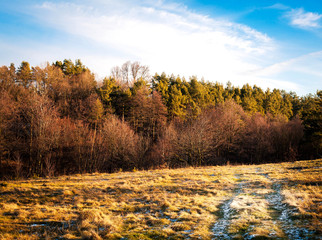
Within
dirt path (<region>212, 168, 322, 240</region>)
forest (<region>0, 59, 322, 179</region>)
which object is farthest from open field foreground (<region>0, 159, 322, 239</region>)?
forest (<region>0, 59, 322, 179</region>)

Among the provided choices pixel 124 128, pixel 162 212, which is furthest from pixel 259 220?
pixel 124 128

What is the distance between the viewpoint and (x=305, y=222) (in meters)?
6.51

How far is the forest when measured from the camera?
29.9 meters

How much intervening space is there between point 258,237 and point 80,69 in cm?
5730

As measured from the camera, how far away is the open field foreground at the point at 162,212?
255 inches

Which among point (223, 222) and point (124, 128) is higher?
point (124, 128)

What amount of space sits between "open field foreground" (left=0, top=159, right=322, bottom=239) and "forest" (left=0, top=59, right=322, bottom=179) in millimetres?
16185

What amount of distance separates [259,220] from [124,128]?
2833cm

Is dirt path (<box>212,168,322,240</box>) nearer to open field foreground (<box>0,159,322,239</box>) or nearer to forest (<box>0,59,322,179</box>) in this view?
open field foreground (<box>0,159,322,239</box>)

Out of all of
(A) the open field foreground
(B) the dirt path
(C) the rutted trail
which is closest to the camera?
(B) the dirt path

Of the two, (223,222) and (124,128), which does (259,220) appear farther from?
(124,128)

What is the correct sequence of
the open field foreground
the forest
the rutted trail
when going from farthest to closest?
the forest → the open field foreground → the rutted trail

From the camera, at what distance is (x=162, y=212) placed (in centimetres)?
888

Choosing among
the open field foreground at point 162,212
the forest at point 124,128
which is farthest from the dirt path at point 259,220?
the forest at point 124,128
